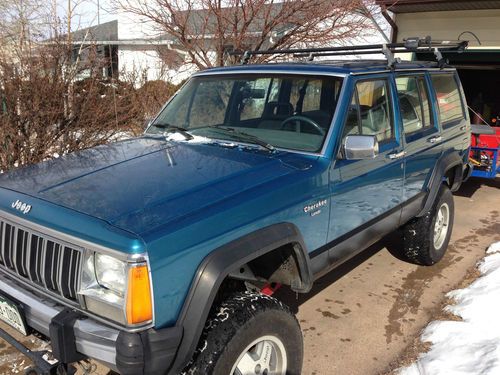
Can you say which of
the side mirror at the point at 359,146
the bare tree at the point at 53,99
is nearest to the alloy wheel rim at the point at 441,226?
the side mirror at the point at 359,146

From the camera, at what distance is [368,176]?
340 cm

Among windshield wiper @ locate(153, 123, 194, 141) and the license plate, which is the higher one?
windshield wiper @ locate(153, 123, 194, 141)

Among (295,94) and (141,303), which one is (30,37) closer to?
(295,94)

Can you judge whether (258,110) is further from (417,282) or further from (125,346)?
(417,282)

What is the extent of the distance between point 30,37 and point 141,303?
21.6ft

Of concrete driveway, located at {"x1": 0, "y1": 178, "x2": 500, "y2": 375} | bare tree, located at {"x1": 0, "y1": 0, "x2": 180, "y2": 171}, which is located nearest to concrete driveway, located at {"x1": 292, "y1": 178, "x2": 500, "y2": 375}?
concrete driveway, located at {"x1": 0, "y1": 178, "x2": 500, "y2": 375}

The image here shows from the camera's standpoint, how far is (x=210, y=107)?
373 centimetres

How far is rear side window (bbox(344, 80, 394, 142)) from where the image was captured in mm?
3318

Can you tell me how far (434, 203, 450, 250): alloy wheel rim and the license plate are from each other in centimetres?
388

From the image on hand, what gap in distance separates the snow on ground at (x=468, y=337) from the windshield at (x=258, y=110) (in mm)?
1618

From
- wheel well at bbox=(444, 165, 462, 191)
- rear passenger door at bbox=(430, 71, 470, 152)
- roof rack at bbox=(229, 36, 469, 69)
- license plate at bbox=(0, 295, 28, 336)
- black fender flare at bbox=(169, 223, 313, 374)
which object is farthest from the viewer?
wheel well at bbox=(444, 165, 462, 191)

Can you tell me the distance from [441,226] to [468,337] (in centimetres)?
174

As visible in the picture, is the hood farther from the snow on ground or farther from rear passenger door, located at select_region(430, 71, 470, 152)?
rear passenger door, located at select_region(430, 71, 470, 152)

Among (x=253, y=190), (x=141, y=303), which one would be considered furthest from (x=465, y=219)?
(x=141, y=303)
